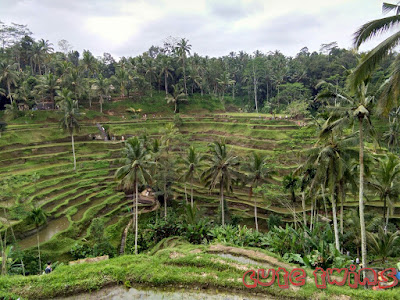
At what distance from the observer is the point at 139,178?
20359 millimetres

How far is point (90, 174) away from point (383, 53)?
3182 centimetres

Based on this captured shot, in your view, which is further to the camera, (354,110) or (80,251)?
(80,251)

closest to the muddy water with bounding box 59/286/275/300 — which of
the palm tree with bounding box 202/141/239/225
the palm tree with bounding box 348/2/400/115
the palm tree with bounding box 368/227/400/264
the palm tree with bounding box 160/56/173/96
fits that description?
the palm tree with bounding box 348/2/400/115

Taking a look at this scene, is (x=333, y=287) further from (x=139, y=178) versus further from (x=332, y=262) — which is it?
(x=139, y=178)

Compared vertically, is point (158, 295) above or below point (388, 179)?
below

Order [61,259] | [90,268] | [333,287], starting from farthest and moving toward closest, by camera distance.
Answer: [61,259], [90,268], [333,287]

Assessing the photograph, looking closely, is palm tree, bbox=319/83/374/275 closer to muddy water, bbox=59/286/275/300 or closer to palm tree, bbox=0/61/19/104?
muddy water, bbox=59/286/275/300

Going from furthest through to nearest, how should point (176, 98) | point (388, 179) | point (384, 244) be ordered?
1. point (176, 98)
2. point (388, 179)
3. point (384, 244)

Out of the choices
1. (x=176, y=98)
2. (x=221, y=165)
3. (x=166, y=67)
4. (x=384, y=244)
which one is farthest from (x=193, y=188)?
(x=166, y=67)

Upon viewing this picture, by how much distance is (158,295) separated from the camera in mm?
10117

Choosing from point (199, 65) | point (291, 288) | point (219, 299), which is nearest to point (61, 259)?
point (219, 299)

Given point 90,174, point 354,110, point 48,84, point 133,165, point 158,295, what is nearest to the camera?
point 158,295

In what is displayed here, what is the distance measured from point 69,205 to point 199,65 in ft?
171

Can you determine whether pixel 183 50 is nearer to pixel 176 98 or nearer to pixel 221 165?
pixel 176 98
